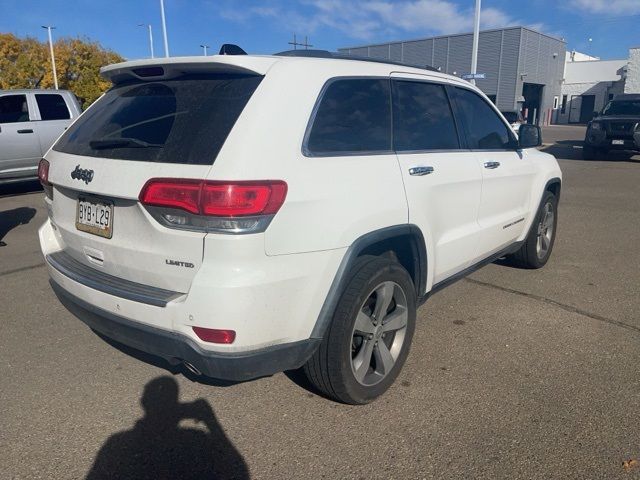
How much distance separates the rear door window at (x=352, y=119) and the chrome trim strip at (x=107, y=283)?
37.7 inches

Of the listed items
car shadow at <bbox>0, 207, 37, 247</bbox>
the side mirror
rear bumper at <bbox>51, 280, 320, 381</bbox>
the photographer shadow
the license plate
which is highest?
the side mirror

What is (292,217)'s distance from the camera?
2.25m

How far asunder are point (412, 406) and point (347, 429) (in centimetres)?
43

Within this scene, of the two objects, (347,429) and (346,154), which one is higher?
(346,154)

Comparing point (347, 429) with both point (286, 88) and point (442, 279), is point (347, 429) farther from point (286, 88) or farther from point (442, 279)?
point (286, 88)

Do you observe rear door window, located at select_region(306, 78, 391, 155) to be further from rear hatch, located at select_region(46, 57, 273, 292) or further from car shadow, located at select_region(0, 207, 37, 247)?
car shadow, located at select_region(0, 207, 37, 247)

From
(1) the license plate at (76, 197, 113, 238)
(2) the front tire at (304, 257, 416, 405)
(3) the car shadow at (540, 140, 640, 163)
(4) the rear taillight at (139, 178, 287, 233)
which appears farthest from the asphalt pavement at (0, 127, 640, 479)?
(3) the car shadow at (540, 140, 640, 163)

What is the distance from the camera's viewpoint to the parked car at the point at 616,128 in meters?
15.4

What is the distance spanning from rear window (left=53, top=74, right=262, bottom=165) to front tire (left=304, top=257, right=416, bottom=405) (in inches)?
38.7

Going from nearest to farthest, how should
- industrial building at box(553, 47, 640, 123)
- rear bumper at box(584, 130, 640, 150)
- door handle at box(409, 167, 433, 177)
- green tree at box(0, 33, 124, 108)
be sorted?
1. door handle at box(409, 167, 433, 177)
2. rear bumper at box(584, 130, 640, 150)
3. green tree at box(0, 33, 124, 108)
4. industrial building at box(553, 47, 640, 123)

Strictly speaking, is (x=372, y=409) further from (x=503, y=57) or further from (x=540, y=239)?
(x=503, y=57)

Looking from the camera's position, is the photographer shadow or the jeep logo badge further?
the jeep logo badge

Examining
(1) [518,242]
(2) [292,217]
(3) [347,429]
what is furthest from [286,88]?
(1) [518,242]

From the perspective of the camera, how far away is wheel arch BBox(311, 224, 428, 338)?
246 cm
